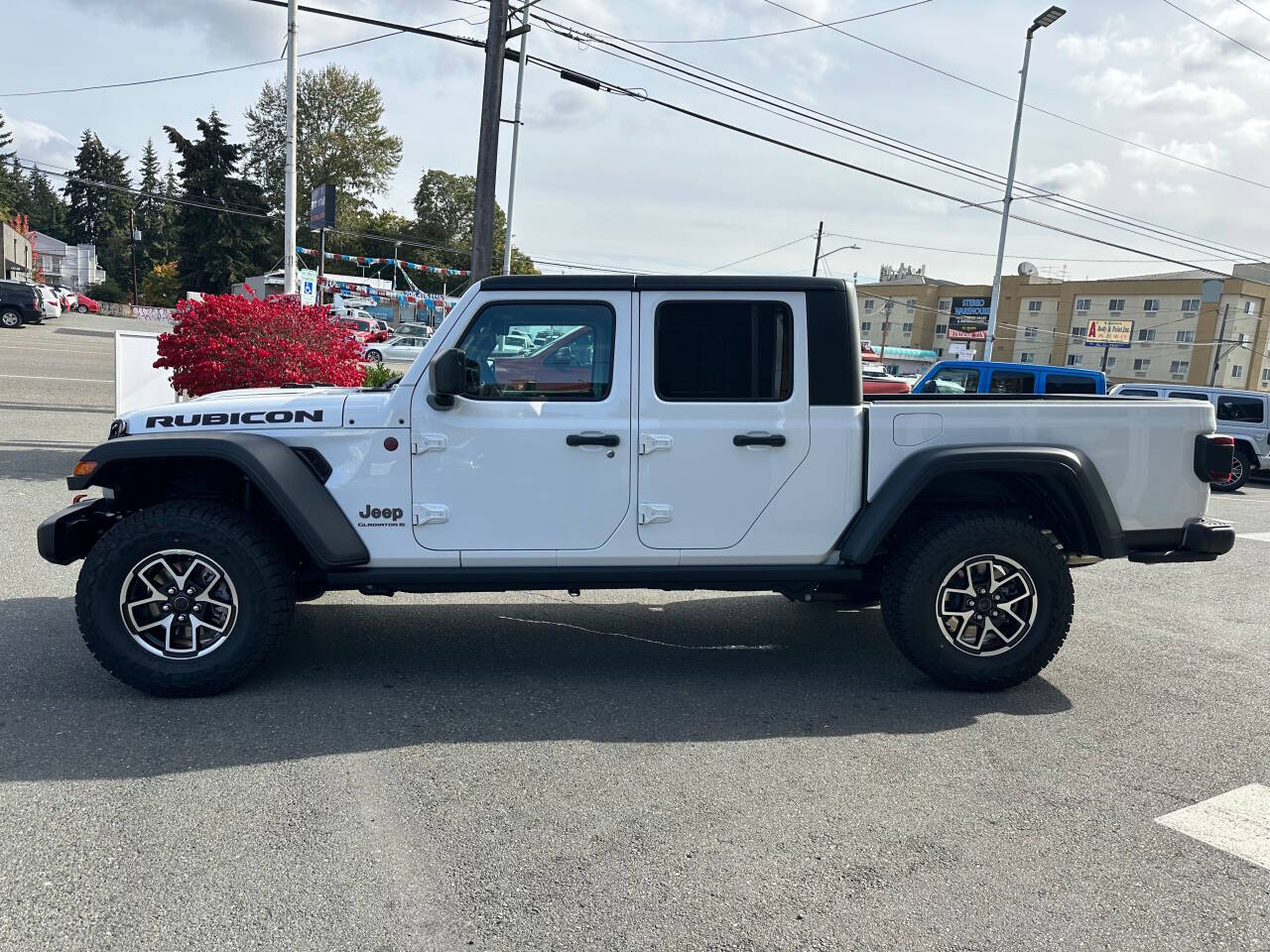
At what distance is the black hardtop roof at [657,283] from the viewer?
4.57 m

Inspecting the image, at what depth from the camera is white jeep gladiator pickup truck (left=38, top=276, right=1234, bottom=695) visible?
4348 millimetres

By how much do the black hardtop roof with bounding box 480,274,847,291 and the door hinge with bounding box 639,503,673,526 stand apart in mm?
1072

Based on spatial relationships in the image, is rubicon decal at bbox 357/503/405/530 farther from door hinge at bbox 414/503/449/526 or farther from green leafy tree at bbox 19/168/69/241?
green leafy tree at bbox 19/168/69/241

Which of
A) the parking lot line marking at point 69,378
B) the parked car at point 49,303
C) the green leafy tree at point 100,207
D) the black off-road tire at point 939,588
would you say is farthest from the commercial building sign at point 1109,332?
the green leafy tree at point 100,207

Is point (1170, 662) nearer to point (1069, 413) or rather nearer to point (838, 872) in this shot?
point (1069, 413)

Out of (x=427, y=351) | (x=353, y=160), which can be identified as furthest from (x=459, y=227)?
(x=427, y=351)

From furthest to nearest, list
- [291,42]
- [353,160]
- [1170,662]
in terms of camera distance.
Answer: [353,160]
[291,42]
[1170,662]

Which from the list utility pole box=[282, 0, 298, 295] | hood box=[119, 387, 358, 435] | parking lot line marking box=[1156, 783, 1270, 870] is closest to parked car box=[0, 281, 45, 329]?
utility pole box=[282, 0, 298, 295]

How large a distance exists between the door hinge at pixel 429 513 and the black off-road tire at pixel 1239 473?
1572 cm

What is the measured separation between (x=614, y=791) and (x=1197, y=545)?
11.1ft

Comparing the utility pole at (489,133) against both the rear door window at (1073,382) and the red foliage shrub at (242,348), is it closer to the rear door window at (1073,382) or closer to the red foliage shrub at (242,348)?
the red foliage shrub at (242,348)

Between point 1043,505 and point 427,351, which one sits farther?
point 1043,505

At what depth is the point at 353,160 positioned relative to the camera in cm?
7738

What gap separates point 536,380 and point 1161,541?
→ 3386 millimetres
